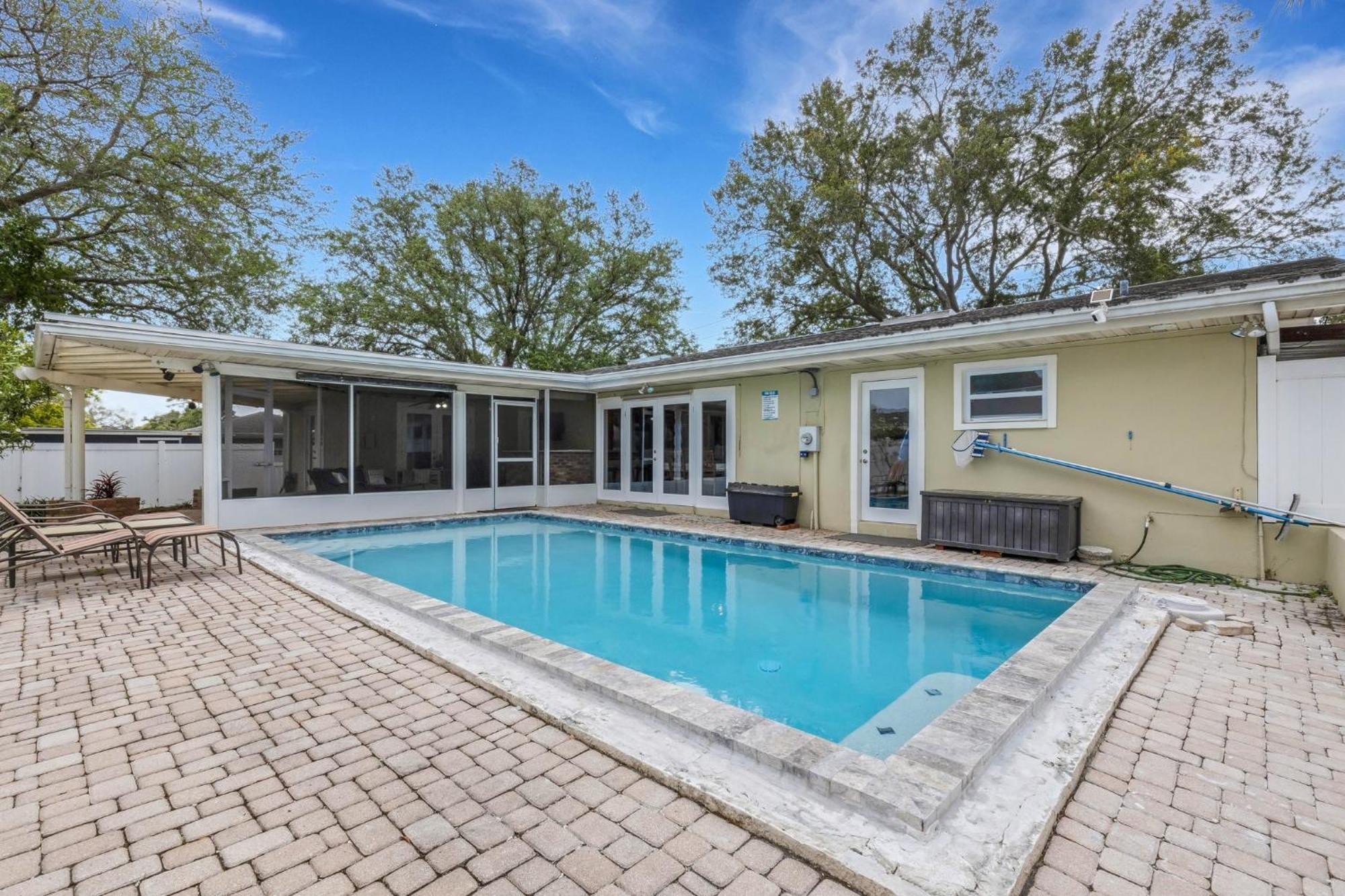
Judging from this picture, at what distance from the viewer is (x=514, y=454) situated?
35.7 feet

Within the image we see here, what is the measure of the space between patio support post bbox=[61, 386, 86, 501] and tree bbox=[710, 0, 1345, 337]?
1453 cm

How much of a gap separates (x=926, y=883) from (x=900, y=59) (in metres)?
17.7

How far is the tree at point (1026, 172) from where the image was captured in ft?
42.0

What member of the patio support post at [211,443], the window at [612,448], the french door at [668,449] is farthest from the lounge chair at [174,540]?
the window at [612,448]

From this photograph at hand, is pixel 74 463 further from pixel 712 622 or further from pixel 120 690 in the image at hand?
pixel 712 622

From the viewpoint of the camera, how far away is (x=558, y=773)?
215cm

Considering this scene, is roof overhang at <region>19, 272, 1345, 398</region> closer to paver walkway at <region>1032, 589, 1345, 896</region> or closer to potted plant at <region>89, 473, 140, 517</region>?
potted plant at <region>89, 473, 140, 517</region>

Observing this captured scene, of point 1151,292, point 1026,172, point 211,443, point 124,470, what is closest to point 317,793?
point 1151,292

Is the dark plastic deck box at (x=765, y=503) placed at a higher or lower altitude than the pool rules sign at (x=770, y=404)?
lower

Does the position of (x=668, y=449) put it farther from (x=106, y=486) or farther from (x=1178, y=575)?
(x=106, y=486)

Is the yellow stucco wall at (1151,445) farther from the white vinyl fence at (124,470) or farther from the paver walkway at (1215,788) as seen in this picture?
the white vinyl fence at (124,470)

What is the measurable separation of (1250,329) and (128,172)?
50.4ft

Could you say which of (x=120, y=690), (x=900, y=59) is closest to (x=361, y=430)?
(x=120, y=690)

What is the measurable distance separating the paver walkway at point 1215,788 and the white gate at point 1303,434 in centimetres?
238
